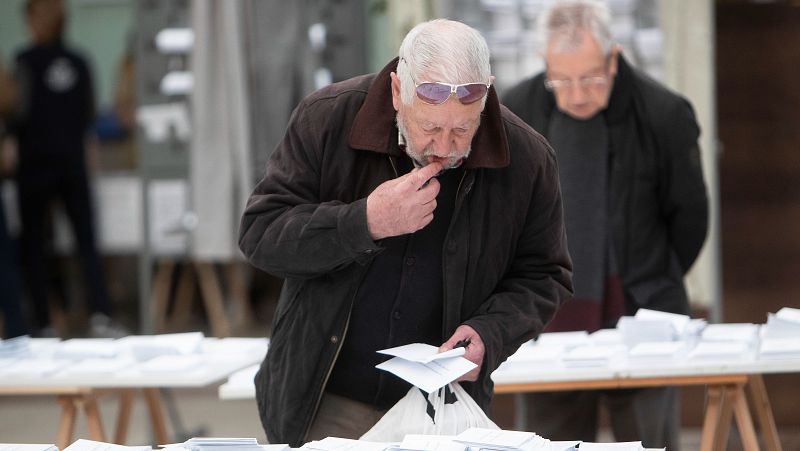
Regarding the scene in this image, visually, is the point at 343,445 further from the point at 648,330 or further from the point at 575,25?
the point at 575,25

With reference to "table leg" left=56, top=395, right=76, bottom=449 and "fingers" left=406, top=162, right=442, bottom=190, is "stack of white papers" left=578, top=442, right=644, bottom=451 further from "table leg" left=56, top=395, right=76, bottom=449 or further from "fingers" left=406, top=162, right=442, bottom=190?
"table leg" left=56, top=395, right=76, bottom=449

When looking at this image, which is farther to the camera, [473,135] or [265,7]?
[265,7]

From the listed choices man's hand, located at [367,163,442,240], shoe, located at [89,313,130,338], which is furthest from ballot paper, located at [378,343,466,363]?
shoe, located at [89,313,130,338]

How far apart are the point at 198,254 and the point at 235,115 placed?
0.80 meters

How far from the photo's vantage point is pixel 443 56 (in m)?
2.63

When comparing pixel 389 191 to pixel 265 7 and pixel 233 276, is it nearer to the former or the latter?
pixel 265 7

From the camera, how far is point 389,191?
2641 mm

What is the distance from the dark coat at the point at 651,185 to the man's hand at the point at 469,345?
56.1 inches

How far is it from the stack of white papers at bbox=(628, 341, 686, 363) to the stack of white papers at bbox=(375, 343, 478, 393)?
1198 mm

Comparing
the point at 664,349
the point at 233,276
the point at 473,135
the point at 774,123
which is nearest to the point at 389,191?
the point at 473,135

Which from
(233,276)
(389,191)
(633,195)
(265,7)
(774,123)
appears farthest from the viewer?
(233,276)

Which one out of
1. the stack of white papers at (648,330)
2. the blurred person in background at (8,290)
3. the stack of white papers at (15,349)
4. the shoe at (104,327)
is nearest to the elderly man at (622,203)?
the stack of white papers at (648,330)

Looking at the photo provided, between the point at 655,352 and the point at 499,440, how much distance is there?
131 centimetres

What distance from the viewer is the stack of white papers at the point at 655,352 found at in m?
3.80
